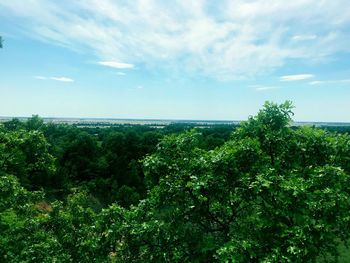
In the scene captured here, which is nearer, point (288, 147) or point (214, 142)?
point (288, 147)

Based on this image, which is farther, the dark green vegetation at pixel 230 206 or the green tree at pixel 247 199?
the dark green vegetation at pixel 230 206

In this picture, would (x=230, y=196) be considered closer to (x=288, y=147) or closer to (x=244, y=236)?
(x=244, y=236)

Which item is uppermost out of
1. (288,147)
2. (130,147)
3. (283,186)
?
(288,147)

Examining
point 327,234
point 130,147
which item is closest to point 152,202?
point 327,234

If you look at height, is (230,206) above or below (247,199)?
below

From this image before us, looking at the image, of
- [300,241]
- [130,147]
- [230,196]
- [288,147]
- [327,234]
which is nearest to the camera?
[300,241]

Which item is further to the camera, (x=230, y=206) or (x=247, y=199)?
(x=230, y=206)

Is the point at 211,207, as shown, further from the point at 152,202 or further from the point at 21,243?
the point at 21,243

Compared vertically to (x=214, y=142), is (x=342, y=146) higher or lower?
higher

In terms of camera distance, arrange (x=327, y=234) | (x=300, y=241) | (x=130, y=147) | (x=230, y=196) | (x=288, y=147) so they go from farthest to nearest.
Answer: (x=130, y=147) → (x=288, y=147) → (x=230, y=196) → (x=327, y=234) → (x=300, y=241)

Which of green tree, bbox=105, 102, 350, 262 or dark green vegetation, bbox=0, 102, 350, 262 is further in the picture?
dark green vegetation, bbox=0, 102, 350, 262
